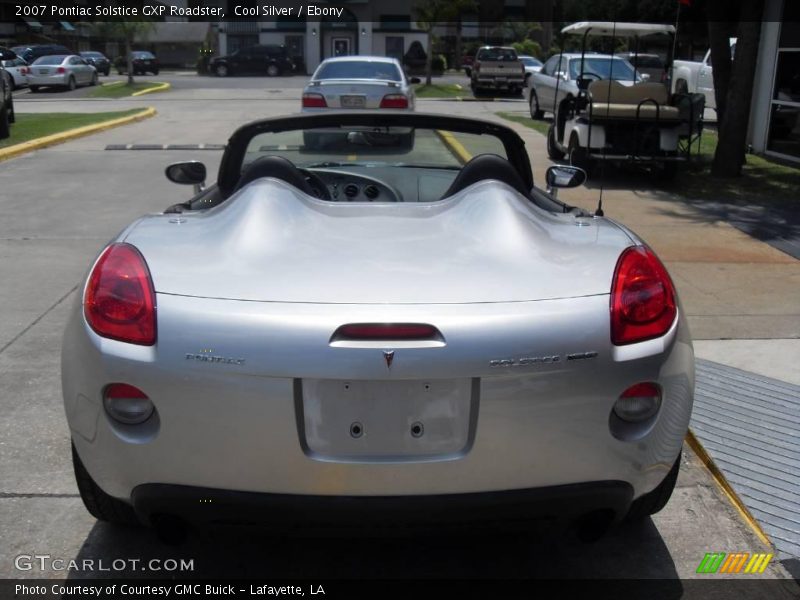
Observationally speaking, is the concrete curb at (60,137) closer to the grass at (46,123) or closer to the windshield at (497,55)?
the grass at (46,123)

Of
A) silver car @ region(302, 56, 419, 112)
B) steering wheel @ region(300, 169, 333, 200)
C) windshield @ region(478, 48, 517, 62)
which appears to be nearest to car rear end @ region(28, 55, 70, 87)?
windshield @ region(478, 48, 517, 62)

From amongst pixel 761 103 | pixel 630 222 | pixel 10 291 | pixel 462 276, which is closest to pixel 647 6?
pixel 761 103

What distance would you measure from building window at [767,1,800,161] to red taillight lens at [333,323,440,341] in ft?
43.9

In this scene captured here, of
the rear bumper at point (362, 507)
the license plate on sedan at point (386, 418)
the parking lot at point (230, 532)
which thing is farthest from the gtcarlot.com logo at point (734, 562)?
the license plate on sedan at point (386, 418)

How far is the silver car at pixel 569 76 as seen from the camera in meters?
16.9

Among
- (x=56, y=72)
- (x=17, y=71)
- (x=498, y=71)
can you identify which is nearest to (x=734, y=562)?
(x=498, y=71)

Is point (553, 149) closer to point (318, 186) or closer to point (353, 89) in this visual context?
point (353, 89)

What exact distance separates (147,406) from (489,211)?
1351 mm

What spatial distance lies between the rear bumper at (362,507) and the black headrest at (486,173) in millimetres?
1494

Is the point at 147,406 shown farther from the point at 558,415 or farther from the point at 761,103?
the point at 761,103

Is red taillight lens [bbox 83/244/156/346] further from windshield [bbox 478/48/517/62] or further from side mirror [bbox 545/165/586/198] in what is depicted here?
windshield [bbox 478/48/517/62]

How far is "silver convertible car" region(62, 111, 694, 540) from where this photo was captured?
238 centimetres

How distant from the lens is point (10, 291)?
6320mm

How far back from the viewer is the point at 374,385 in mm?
2377
